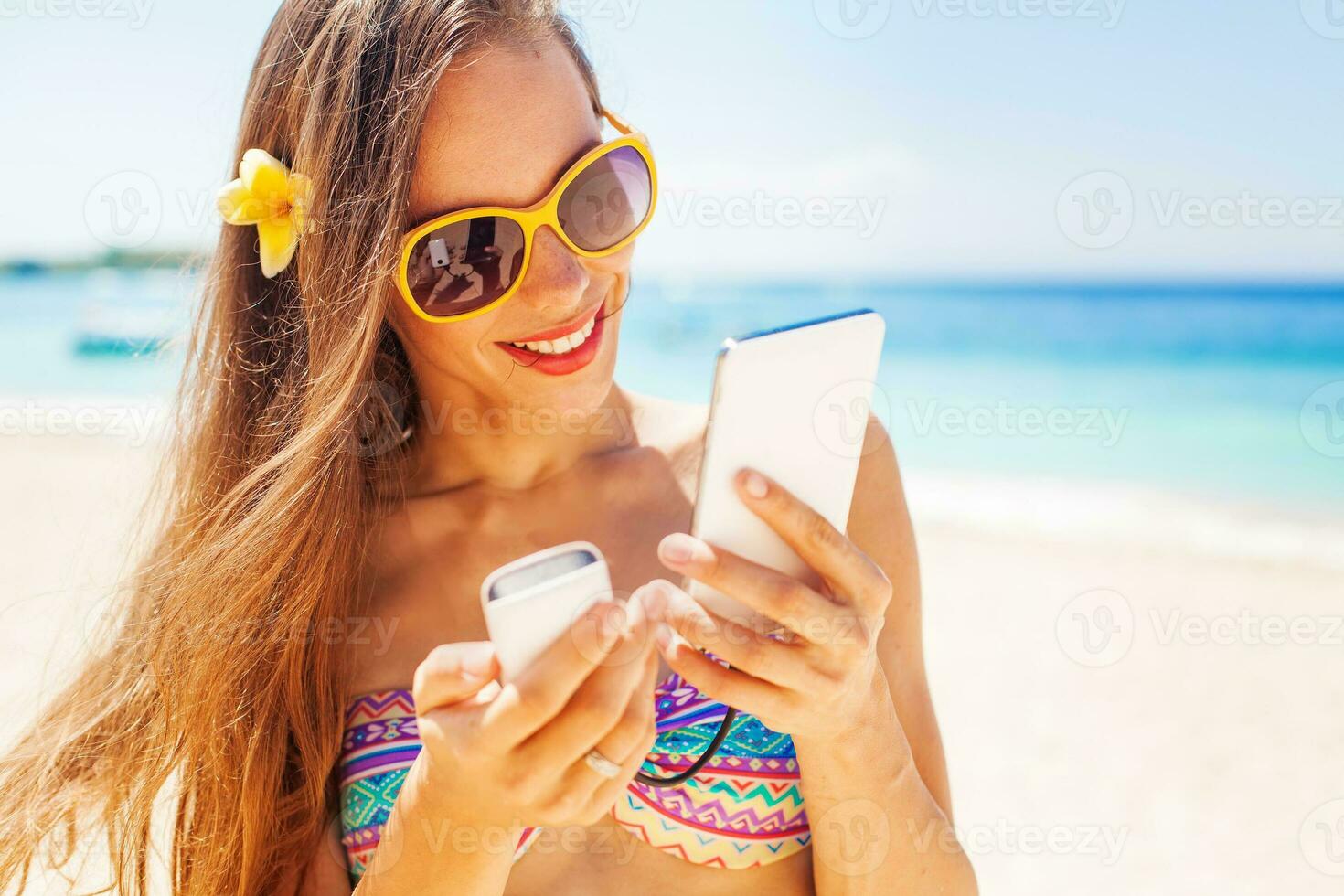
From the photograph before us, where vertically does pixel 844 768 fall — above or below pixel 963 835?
above

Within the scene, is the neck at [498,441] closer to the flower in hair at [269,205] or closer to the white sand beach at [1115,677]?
the flower in hair at [269,205]

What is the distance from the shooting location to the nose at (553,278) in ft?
5.56

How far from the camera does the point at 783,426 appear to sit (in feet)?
4.13

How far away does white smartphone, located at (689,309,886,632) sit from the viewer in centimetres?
120

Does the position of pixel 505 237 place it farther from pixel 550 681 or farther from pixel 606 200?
pixel 550 681

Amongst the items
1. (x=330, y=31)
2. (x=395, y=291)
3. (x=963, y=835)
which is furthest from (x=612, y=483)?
(x=963, y=835)

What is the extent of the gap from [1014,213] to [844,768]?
2515 cm

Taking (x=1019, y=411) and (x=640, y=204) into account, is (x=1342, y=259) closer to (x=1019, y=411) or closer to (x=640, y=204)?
(x=1019, y=411)

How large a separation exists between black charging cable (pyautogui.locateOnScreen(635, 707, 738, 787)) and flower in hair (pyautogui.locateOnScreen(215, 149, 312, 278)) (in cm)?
113

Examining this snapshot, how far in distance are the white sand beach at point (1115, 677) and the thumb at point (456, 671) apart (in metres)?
1.27

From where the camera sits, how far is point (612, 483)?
6.86ft

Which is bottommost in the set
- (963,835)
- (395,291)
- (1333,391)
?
(963,835)

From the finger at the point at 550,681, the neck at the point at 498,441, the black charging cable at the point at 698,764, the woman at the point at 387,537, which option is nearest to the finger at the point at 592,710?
the finger at the point at 550,681

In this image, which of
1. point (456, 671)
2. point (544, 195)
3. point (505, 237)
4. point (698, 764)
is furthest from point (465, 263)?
point (698, 764)
